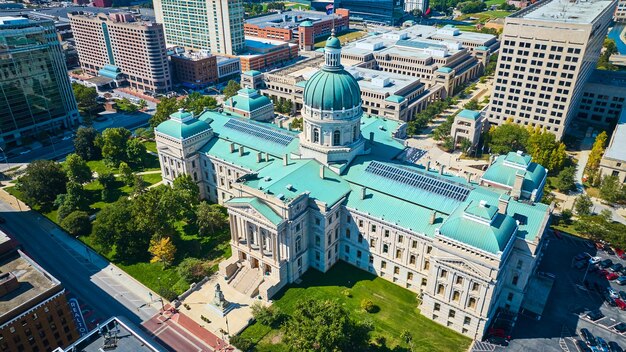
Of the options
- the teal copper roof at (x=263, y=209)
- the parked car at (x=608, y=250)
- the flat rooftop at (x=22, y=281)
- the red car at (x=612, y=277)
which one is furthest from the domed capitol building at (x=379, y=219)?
the flat rooftop at (x=22, y=281)

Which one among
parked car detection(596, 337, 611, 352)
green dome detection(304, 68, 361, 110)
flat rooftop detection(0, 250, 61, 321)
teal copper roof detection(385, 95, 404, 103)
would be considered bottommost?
parked car detection(596, 337, 611, 352)

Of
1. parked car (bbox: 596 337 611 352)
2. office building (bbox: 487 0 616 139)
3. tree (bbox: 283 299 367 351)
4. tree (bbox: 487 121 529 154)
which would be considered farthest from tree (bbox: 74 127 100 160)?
parked car (bbox: 596 337 611 352)

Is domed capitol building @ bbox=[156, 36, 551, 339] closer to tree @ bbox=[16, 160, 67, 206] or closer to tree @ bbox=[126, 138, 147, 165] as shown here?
tree @ bbox=[126, 138, 147, 165]

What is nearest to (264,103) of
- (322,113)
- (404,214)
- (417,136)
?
(322,113)

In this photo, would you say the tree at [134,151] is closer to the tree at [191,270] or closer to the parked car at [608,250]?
the tree at [191,270]

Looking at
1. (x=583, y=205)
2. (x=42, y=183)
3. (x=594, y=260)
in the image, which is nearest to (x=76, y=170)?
(x=42, y=183)

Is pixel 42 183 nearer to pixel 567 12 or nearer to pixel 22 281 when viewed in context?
pixel 22 281
